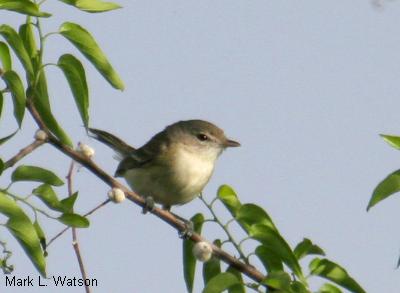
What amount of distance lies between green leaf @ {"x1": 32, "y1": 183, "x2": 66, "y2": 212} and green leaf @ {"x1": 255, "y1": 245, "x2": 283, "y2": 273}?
2.64 feet

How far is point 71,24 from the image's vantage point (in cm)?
296

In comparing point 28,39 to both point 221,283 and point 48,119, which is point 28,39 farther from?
point 221,283

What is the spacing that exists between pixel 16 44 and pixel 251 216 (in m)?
1.14

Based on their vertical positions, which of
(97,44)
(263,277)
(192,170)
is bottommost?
(192,170)

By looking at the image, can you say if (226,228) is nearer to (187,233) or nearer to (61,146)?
(187,233)

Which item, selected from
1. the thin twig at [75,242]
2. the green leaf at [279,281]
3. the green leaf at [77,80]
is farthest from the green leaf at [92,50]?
the green leaf at [279,281]

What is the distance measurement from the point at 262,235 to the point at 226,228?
217 millimetres

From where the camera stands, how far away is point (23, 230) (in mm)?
2695

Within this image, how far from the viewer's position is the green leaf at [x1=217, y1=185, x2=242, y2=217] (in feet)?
10.3

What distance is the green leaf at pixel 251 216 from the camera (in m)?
2.91

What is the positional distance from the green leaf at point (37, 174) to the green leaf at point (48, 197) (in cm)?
4


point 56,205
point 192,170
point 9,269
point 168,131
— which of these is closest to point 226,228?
point 56,205

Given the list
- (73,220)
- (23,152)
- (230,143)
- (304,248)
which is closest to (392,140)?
(304,248)

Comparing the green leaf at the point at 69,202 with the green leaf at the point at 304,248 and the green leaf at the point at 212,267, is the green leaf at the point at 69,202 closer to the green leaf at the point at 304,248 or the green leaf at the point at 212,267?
the green leaf at the point at 212,267
